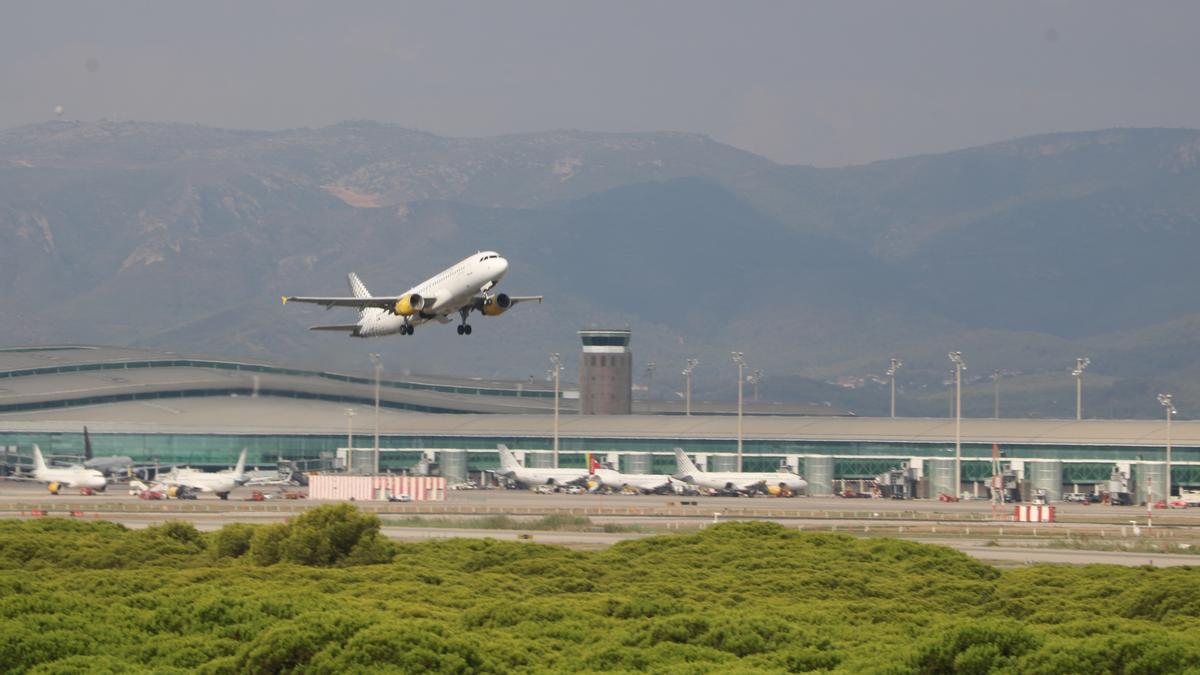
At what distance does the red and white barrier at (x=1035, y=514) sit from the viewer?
124569 mm

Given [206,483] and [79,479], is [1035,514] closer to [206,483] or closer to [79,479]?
[206,483]

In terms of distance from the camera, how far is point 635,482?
186 metres

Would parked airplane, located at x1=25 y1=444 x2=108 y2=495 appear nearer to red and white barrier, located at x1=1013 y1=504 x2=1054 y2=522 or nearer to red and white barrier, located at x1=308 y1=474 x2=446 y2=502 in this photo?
red and white barrier, located at x1=308 y1=474 x2=446 y2=502

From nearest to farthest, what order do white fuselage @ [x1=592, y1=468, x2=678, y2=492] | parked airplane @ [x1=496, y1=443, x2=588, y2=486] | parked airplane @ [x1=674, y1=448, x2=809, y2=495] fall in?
parked airplane @ [x1=674, y1=448, x2=809, y2=495]
white fuselage @ [x1=592, y1=468, x2=678, y2=492]
parked airplane @ [x1=496, y1=443, x2=588, y2=486]

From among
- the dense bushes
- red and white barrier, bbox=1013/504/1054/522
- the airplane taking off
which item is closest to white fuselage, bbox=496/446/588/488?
red and white barrier, bbox=1013/504/1054/522

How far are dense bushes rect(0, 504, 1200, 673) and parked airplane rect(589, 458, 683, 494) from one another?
102m

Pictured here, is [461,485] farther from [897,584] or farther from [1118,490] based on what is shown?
[897,584]

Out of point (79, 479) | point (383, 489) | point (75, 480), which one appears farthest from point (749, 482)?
point (75, 480)

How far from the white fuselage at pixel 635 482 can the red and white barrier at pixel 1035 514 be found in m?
60.7

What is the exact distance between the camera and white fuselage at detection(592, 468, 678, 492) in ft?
602

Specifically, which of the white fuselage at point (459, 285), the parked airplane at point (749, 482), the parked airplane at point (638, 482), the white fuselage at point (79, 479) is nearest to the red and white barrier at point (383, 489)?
the white fuselage at point (79, 479)

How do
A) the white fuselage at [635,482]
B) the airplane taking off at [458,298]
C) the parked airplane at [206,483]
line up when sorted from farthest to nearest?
the white fuselage at [635,482] → the parked airplane at [206,483] → the airplane taking off at [458,298]

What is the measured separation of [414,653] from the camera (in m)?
41.6

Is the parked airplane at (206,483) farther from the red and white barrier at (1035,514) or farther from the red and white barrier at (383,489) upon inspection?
the red and white barrier at (1035,514)
